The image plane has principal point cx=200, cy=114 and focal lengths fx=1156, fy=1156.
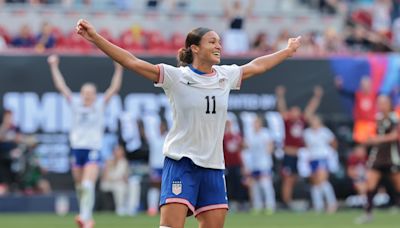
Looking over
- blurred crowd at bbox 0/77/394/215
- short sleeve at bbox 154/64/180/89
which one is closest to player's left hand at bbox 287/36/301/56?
short sleeve at bbox 154/64/180/89

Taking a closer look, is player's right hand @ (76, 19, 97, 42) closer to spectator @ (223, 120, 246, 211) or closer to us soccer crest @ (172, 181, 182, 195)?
us soccer crest @ (172, 181, 182, 195)

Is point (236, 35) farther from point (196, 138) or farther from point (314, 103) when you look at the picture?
point (196, 138)

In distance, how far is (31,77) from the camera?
87.4ft

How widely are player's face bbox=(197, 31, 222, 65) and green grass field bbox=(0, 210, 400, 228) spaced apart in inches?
362

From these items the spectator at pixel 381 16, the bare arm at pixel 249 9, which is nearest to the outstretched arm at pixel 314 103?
the bare arm at pixel 249 9

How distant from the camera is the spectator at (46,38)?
1089 inches

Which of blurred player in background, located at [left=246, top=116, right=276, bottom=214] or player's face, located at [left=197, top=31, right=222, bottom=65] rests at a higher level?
player's face, located at [left=197, top=31, right=222, bottom=65]

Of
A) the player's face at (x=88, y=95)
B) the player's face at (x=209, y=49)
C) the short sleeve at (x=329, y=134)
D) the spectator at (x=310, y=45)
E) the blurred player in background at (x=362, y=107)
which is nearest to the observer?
the player's face at (x=209, y=49)

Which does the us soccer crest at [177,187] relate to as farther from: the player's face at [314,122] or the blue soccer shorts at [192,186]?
the player's face at [314,122]

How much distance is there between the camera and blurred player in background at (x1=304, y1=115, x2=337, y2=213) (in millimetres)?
26734

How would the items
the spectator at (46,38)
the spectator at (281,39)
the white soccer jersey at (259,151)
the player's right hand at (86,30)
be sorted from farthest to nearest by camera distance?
the spectator at (281,39) → the spectator at (46,38) → the white soccer jersey at (259,151) → the player's right hand at (86,30)

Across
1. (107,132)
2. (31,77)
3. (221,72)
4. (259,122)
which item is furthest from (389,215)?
(221,72)

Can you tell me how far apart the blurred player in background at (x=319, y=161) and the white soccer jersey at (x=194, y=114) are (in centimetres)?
1607

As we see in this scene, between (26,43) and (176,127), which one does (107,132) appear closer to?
(26,43)
